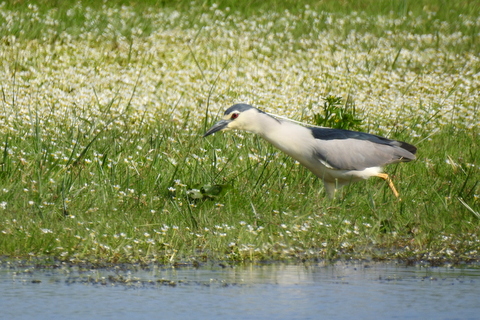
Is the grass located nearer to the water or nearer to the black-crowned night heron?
the black-crowned night heron

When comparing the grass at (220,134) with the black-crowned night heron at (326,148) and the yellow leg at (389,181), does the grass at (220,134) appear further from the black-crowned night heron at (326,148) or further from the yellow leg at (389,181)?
the black-crowned night heron at (326,148)

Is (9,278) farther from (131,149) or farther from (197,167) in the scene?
(131,149)

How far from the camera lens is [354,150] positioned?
8.01 metres

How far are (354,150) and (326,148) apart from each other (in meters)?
0.33

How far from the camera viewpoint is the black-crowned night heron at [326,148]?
7789 millimetres

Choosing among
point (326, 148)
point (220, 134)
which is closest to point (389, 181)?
point (326, 148)

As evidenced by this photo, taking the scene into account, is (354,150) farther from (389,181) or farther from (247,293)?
(247,293)

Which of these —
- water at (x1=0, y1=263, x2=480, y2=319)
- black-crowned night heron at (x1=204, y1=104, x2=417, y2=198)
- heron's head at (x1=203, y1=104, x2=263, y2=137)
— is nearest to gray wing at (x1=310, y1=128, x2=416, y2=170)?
black-crowned night heron at (x1=204, y1=104, x2=417, y2=198)

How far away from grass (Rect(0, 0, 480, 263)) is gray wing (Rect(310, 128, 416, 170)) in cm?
26

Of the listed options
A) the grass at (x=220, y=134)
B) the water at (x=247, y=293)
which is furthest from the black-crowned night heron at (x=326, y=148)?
the water at (x=247, y=293)

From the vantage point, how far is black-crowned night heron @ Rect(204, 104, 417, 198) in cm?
779

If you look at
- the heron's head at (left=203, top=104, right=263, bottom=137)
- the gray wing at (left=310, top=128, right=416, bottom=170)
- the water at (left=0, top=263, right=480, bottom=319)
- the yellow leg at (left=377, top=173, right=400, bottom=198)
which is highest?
the heron's head at (left=203, top=104, right=263, bottom=137)

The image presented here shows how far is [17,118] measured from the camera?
974cm

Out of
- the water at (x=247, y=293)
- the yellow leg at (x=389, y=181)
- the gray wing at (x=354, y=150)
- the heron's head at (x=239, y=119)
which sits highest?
the heron's head at (x=239, y=119)
